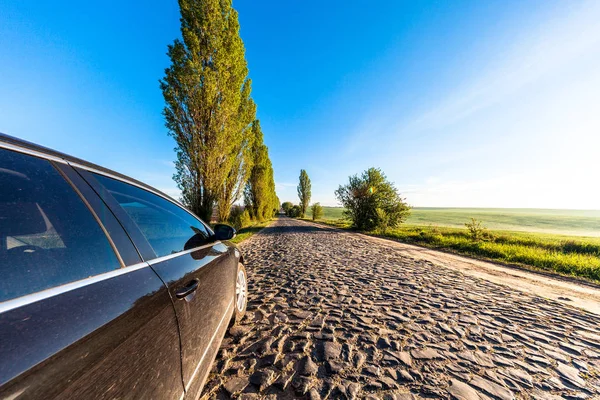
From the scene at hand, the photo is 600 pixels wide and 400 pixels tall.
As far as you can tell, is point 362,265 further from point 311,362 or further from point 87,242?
point 87,242

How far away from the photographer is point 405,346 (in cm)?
243

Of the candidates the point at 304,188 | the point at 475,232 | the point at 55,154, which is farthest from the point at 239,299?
the point at 304,188

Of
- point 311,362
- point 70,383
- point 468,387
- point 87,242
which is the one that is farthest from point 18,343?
point 468,387

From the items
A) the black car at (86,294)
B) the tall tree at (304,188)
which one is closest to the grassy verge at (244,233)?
the black car at (86,294)

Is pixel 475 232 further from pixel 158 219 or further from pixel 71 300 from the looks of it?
pixel 71 300

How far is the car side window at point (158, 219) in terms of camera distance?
1.49 metres

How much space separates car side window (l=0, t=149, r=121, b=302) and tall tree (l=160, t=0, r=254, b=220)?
10392mm

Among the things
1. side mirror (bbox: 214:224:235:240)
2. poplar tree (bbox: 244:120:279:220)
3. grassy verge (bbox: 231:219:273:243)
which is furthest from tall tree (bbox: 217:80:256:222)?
side mirror (bbox: 214:224:235:240)

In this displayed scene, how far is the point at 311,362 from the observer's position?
2152 millimetres

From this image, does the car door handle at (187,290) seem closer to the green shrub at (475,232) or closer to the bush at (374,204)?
the green shrub at (475,232)

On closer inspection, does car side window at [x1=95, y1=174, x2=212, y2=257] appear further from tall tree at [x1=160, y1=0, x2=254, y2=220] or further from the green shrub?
the green shrub

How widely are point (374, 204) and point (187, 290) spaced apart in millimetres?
18337

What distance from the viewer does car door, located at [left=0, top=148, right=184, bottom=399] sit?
61 centimetres

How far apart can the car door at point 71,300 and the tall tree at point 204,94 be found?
34.1 feet
